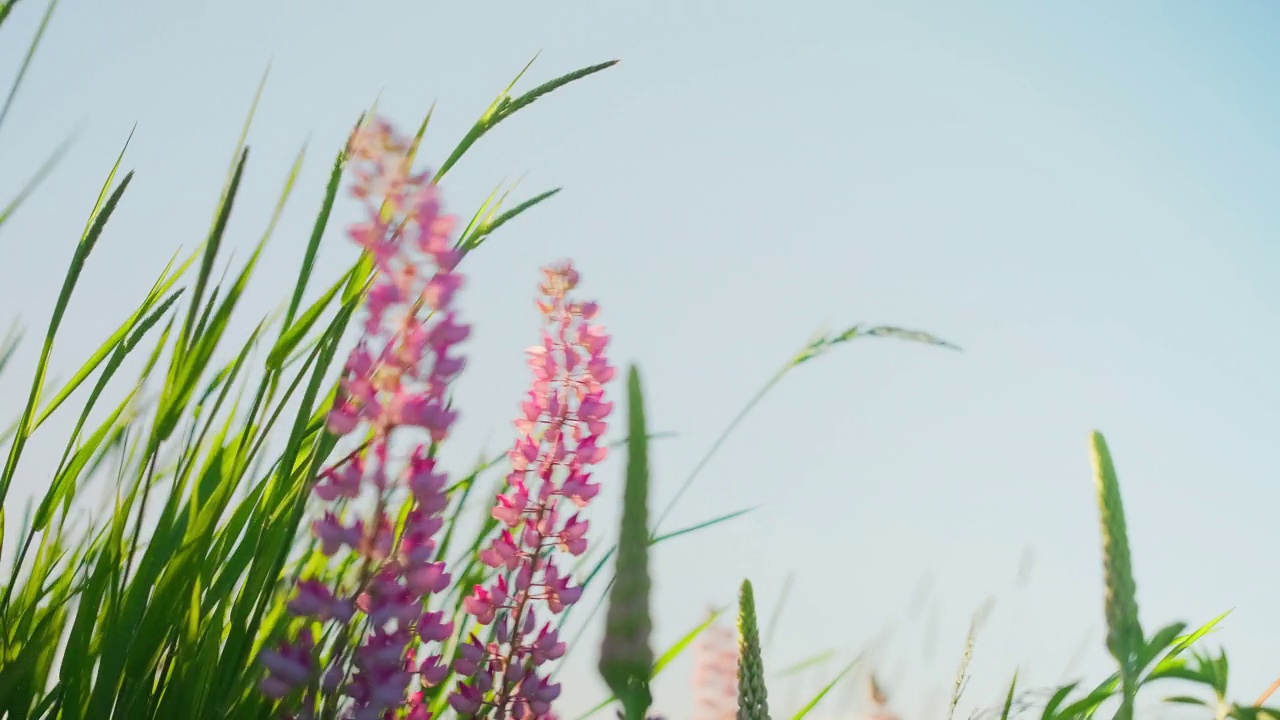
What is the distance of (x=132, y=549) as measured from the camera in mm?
1276

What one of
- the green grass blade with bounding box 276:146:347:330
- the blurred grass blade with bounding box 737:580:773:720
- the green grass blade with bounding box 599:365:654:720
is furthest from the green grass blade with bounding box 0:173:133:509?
the blurred grass blade with bounding box 737:580:773:720

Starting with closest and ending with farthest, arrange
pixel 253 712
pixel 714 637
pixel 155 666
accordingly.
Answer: pixel 155 666 → pixel 253 712 → pixel 714 637

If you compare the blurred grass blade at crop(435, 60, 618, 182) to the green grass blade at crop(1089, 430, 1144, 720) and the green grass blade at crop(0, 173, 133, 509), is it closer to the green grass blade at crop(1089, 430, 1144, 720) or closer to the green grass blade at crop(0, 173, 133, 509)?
the green grass blade at crop(0, 173, 133, 509)

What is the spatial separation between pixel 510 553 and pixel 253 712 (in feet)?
1.40

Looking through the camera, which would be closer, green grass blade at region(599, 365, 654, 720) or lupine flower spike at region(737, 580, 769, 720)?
green grass blade at region(599, 365, 654, 720)

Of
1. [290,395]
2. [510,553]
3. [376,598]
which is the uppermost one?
[290,395]

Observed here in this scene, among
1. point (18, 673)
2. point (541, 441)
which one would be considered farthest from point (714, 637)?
point (18, 673)

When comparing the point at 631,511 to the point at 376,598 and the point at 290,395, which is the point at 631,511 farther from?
the point at 290,395

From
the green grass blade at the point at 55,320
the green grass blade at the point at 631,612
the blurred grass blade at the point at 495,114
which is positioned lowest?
the green grass blade at the point at 631,612

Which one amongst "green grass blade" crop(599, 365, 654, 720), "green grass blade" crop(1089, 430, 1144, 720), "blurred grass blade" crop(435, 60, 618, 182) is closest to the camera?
"green grass blade" crop(599, 365, 654, 720)

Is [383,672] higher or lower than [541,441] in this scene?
lower

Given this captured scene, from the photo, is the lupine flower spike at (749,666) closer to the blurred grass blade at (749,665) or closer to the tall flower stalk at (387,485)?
the blurred grass blade at (749,665)

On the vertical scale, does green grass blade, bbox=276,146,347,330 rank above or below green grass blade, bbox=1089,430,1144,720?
above

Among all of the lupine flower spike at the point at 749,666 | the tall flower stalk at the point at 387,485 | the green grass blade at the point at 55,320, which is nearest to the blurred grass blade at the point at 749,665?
the lupine flower spike at the point at 749,666
